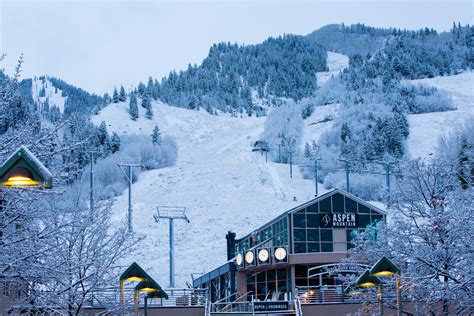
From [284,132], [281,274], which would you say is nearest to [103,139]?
[284,132]

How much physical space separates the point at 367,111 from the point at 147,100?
56.9m

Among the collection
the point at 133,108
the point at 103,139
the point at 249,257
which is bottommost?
the point at 249,257

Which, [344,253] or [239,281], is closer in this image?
[344,253]

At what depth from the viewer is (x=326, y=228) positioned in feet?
145

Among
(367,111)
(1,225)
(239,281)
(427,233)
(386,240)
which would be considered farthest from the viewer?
(367,111)

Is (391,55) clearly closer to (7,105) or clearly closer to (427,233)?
(427,233)

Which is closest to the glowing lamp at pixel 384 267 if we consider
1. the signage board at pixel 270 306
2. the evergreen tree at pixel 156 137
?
the signage board at pixel 270 306

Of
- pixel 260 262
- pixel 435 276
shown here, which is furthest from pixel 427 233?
pixel 260 262

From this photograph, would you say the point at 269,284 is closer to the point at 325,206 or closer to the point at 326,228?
the point at 326,228

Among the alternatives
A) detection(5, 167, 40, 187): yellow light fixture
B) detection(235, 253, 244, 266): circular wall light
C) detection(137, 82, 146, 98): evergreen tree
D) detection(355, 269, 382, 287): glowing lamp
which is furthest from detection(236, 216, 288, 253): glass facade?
detection(137, 82, 146, 98): evergreen tree

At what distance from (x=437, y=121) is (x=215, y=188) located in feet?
147

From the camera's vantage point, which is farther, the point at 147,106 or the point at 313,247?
the point at 147,106

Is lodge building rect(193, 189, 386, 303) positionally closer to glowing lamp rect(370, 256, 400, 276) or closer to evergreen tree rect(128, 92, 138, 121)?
glowing lamp rect(370, 256, 400, 276)

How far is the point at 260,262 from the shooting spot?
44.7m
